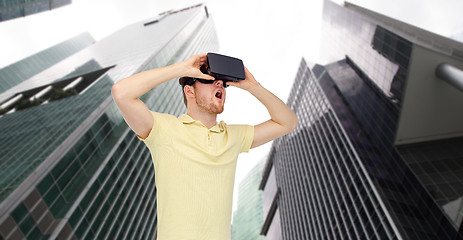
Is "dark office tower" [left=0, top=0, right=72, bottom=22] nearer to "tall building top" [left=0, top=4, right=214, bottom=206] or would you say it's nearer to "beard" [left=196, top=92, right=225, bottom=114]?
"tall building top" [left=0, top=4, right=214, bottom=206]

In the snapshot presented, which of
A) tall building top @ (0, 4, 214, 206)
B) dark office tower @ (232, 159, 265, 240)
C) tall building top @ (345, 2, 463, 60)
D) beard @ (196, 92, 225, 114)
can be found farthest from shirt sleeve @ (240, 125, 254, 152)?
dark office tower @ (232, 159, 265, 240)

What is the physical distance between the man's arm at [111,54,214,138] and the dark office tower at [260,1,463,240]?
26.9 meters

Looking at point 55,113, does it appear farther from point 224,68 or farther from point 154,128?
point 224,68

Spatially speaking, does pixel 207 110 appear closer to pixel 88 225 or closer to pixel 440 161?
pixel 88 225

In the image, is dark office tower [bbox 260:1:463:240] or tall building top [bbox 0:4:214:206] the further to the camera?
dark office tower [bbox 260:1:463:240]

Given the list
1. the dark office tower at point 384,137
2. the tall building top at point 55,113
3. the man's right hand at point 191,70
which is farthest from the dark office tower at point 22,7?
the dark office tower at point 384,137

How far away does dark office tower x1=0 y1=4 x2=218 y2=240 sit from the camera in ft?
62.8

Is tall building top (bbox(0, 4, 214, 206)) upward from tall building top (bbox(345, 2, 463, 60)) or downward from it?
downward

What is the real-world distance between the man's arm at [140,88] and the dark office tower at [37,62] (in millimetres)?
93269

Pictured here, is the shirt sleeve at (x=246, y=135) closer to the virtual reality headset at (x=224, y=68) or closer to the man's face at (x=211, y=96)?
the man's face at (x=211, y=96)

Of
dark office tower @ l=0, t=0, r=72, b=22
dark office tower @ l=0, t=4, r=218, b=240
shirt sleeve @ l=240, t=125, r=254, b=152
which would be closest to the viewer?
shirt sleeve @ l=240, t=125, r=254, b=152

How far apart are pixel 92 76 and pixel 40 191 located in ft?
102

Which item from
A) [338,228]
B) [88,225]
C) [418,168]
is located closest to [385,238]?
[418,168]

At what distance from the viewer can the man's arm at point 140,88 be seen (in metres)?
2.21
